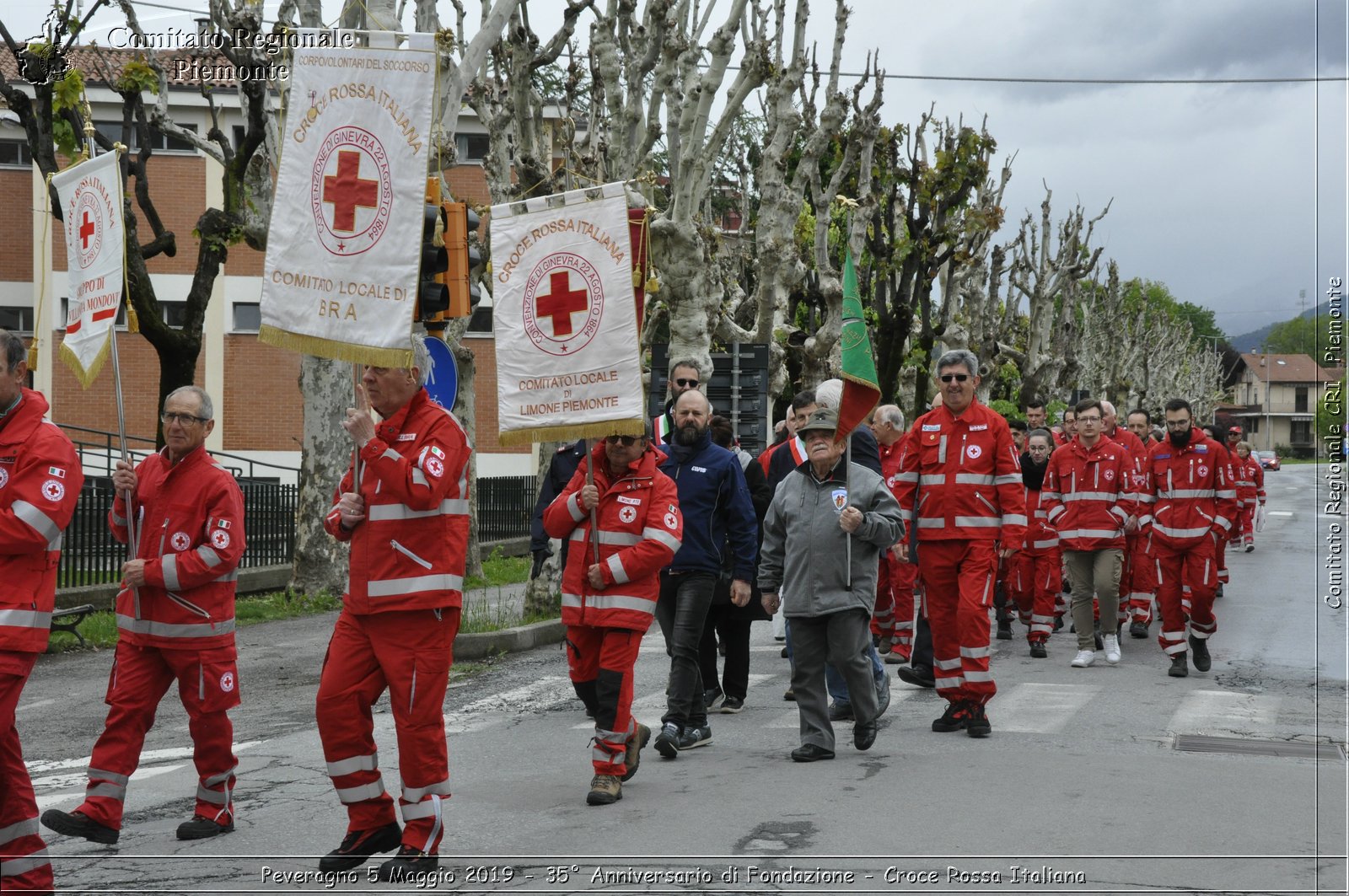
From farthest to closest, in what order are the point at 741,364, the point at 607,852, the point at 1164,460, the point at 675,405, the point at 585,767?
the point at 741,364
the point at 1164,460
the point at 675,405
the point at 585,767
the point at 607,852

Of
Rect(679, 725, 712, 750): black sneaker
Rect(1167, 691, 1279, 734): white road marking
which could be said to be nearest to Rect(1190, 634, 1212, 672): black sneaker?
Rect(1167, 691, 1279, 734): white road marking

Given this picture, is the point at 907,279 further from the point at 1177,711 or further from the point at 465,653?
the point at 1177,711

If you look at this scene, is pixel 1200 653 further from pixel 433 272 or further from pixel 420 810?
pixel 420 810

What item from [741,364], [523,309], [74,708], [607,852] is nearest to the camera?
[607,852]

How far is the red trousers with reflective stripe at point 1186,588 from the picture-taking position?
11852 mm

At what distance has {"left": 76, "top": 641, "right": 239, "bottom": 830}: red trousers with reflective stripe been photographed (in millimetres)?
6242

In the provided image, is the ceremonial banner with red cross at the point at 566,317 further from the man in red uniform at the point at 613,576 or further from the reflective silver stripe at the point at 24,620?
the reflective silver stripe at the point at 24,620

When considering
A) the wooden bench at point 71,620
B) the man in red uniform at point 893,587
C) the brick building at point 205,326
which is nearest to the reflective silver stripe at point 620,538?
the man in red uniform at point 893,587

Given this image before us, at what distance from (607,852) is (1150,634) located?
1028 cm

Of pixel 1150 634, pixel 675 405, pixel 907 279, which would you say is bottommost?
pixel 1150 634

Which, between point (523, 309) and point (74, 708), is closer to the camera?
point (523, 309)

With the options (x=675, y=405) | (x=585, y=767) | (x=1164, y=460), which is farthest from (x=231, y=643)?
(x=1164, y=460)

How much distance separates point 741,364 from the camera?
17.3 meters

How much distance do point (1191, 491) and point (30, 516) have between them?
9.47 meters
